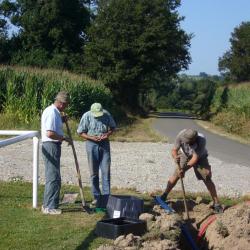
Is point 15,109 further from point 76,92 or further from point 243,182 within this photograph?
point 243,182

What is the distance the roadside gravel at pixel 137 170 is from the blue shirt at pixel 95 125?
2673 millimetres

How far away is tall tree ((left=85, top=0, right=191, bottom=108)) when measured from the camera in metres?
49.6

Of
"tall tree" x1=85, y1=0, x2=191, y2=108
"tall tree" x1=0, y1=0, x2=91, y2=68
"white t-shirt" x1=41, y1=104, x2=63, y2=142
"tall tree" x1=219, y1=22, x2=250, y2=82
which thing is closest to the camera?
"white t-shirt" x1=41, y1=104, x2=63, y2=142

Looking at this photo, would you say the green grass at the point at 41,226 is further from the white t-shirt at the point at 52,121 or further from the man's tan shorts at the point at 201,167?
the white t-shirt at the point at 52,121

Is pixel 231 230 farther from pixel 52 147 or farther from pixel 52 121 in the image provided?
pixel 52 121

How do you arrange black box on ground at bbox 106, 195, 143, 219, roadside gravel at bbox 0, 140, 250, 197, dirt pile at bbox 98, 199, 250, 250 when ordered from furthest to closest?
roadside gravel at bbox 0, 140, 250, 197, black box on ground at bbox 106, 195, 143, 219, dirt pile at bbox 98, 199, 250, 250

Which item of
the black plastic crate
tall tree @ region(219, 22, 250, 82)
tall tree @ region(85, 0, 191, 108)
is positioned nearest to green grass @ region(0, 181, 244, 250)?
the black plastic crate

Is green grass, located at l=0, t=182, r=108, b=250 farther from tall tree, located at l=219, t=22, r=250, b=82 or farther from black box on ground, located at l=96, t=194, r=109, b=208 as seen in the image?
tall tree, located at l=219, t=22, r=250, b=82

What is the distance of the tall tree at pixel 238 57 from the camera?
7131 cm

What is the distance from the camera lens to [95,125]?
10141 millimetres

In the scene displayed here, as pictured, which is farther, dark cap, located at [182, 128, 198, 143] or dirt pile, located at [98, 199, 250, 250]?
dark cap, located at [182, 128, 198, 143]

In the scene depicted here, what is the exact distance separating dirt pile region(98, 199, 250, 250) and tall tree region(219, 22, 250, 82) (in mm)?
62343

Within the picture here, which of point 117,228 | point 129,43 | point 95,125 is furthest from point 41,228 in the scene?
point 129,43

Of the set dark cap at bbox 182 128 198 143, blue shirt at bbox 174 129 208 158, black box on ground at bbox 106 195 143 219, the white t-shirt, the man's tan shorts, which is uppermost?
the white t-shirt
